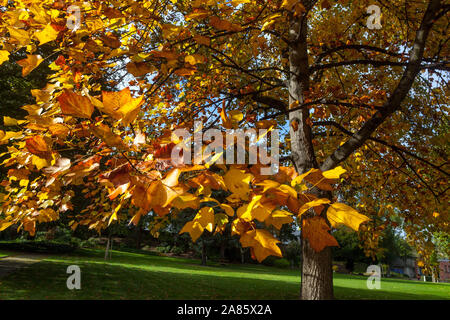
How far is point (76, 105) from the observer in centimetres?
70

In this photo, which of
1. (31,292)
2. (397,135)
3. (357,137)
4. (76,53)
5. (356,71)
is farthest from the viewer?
(31,292)

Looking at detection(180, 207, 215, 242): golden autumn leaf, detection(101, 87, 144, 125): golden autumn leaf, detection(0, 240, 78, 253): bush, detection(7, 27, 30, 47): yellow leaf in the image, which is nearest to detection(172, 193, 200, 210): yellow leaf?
detection(180, 207, 215, 242): golden autumn leaf

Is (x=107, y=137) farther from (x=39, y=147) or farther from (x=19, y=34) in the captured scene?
(x=19, y=34)

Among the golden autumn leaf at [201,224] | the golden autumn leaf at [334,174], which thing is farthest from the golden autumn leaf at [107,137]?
the golden autumn leaf at [334,174]

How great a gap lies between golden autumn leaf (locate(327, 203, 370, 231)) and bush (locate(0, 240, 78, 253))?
92.5 feet

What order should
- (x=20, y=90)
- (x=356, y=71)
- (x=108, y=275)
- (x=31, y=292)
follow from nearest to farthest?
1. (x=356, y=71)
2. (x=31, y=292)
3. (x=20, y=90)
4. (x=108, y=275)

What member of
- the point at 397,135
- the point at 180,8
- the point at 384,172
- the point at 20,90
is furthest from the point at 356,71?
the point at 20,90

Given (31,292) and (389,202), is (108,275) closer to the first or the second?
(31,292)

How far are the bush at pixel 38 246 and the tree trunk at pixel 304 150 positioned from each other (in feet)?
85.7

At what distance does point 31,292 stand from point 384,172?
10412mm

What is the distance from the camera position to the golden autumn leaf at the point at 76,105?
2.27 feet

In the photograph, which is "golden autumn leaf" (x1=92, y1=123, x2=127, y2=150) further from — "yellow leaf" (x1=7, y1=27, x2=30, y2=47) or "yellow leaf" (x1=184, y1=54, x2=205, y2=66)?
"yellow leaf" (x1=7, y1=27, x2=30, y2=47)

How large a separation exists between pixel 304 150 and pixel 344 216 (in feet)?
8.96

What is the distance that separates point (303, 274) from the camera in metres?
3.24
